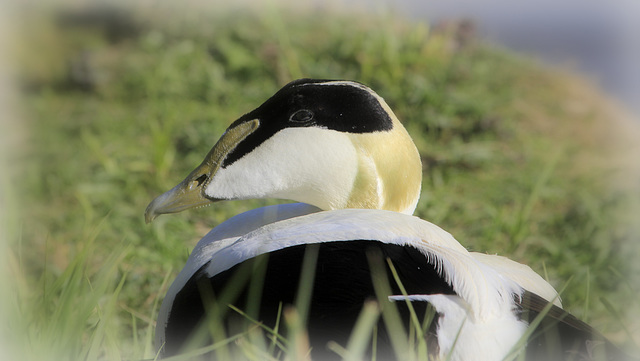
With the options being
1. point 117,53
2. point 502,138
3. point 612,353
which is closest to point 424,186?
point 502,138

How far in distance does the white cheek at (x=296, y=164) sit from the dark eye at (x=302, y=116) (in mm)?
25

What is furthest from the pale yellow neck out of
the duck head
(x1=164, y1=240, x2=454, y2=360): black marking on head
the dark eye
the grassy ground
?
the grassy ground

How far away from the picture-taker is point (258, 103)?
13.0ft

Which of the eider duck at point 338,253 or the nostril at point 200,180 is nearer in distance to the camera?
the eider duck at point 338,253

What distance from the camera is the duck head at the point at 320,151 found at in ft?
5.58

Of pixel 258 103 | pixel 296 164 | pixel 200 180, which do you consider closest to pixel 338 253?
pixel 296 164

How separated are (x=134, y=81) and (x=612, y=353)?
3.54 meters

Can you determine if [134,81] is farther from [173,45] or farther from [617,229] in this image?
[617,229]

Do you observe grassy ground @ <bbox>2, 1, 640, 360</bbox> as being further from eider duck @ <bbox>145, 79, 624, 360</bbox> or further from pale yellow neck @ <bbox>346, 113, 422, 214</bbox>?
pale yellow neck @ <bbox>346, 113, 422, 214</bbox>

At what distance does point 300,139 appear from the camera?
5.58 feet

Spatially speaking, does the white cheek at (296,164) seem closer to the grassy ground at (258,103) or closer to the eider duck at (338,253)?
the eider duck at (338,253)

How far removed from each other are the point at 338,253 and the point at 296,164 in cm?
43

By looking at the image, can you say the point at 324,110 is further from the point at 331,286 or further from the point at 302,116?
the point at 331,286

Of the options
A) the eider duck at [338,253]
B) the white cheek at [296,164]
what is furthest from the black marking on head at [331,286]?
the white cheek at [296,164]
